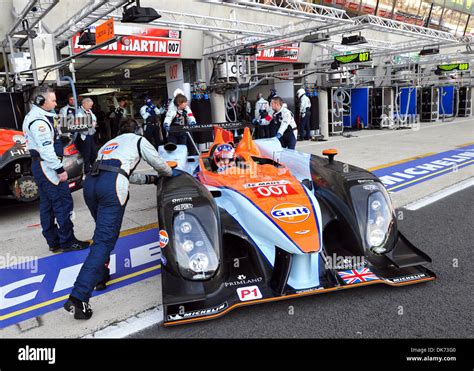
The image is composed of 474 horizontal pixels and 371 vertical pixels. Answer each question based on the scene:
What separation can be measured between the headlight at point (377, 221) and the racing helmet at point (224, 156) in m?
1.50

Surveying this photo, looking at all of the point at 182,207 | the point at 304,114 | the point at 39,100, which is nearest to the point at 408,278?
the point at 182,207

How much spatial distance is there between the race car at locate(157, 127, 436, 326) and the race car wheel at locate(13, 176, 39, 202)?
2.64 metres

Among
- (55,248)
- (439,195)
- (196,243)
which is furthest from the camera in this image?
(439,195)

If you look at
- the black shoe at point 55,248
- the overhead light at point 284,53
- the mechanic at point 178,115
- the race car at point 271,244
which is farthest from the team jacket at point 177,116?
the overhead light at point 284,53

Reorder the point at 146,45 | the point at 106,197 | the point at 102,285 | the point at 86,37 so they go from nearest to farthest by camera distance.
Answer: the point at 106,197 → the point at 102,285 → the point at 86,37 → the point at 146,45

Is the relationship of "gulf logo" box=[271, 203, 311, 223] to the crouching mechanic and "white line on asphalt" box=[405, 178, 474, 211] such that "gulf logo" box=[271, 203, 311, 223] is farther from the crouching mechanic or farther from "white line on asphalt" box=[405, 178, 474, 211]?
"white line on asphalt" box=[405, 178, 474, 211]

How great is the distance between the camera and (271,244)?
10.2 ft

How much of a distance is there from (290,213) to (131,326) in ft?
4.71

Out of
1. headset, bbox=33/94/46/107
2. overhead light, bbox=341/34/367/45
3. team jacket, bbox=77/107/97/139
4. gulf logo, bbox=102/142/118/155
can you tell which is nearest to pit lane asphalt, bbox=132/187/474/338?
gulf logo, bbox=102/142/118/155

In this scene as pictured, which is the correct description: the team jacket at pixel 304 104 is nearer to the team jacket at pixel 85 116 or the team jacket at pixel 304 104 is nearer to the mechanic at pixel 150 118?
the mechanic at pixel 150 118

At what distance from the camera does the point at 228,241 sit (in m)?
3.60

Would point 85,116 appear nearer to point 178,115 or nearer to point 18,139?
point 178,115

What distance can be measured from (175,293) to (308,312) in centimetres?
96
